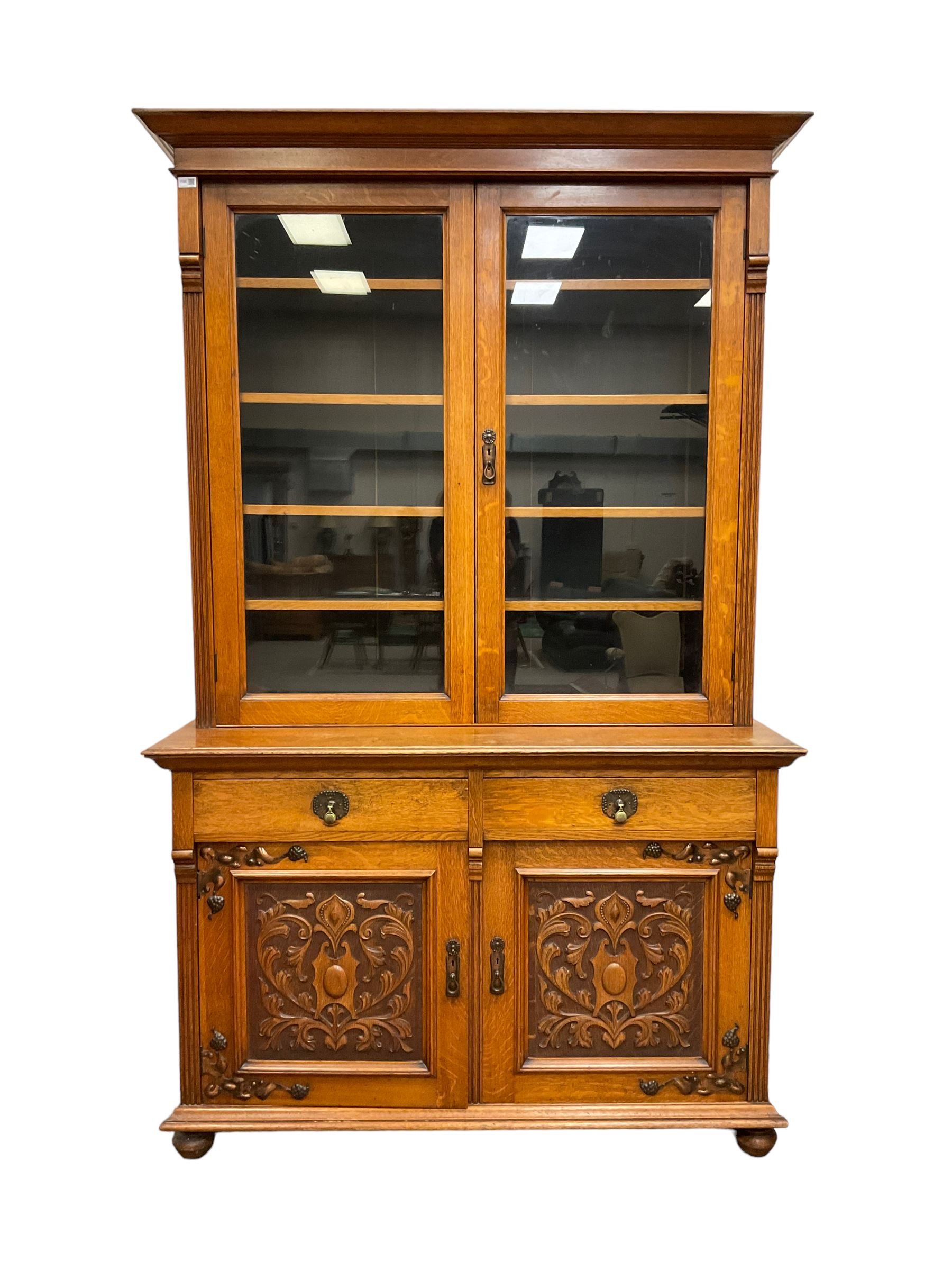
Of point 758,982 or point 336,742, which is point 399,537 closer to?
point 336,742

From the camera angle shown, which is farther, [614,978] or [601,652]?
[601,652]

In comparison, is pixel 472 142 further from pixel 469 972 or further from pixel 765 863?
pixel 469 972

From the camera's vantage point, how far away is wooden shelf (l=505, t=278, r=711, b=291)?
2.10 m

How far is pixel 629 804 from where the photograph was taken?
205 cm

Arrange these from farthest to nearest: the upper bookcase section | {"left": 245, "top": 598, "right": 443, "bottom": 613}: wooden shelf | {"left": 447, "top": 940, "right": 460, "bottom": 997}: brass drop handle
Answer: {"left": 245, "top": 598, "right": 443, "bottom": 613}: wooden shelf, {"left": 447, "top": 940, "right": 460, "bottom": 997}: brass drop handle, the upper bookcase section

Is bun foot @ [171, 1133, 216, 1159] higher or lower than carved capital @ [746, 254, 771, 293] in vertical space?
lower

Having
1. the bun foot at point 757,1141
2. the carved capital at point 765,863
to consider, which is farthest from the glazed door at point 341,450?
the bun foot at point 757,1141

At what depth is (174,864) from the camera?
6.75 feet

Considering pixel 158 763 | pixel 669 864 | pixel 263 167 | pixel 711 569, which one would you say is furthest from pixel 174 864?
pixel 263 167

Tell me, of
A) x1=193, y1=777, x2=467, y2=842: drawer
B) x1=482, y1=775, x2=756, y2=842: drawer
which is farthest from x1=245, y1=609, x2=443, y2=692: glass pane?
x1=482, y1=775, x2=756, y2=842: drawer

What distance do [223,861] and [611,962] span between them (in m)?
1.05

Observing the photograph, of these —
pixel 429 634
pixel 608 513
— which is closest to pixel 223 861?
pixel 429 634

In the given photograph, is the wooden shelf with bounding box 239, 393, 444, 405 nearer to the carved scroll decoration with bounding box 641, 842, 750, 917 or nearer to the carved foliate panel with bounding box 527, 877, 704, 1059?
the carved scroll decoration with bounding box 641, 842, 750, 917

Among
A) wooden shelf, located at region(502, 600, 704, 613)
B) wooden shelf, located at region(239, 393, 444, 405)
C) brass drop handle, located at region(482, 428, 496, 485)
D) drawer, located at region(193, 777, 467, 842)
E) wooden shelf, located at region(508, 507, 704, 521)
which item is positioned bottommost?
drawer, located at region(193, 777, 467, 842)
